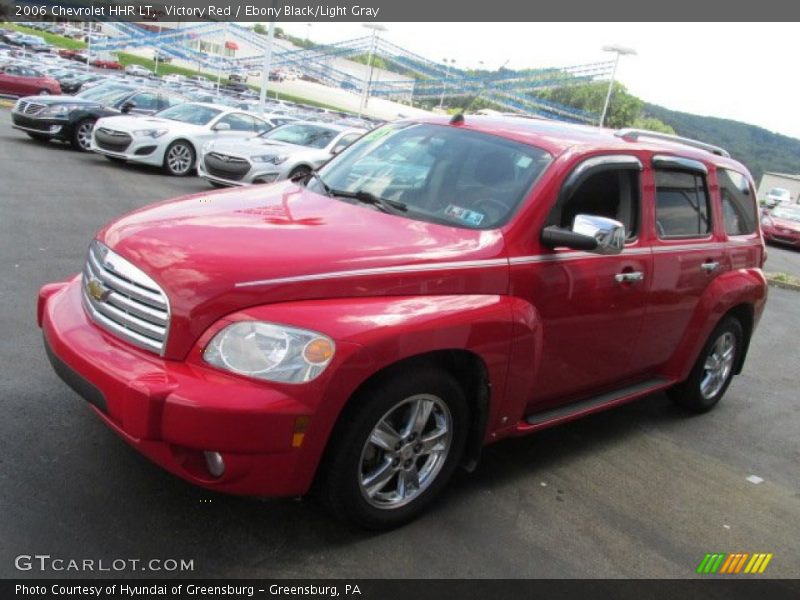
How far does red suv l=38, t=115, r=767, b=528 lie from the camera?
281cm

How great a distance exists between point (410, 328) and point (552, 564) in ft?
4.16

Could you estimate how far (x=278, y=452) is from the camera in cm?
280

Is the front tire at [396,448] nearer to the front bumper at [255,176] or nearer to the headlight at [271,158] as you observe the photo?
the front bumper at [255,176]

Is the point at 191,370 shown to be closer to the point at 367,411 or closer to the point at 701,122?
the point at 367,411

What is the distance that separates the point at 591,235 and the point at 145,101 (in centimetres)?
1657

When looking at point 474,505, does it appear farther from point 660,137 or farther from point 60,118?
point 60,118

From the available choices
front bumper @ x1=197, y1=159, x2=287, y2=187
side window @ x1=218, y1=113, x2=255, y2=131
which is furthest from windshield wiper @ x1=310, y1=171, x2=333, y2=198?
side window @ x1=218, y1=113, x2=255, y2=131

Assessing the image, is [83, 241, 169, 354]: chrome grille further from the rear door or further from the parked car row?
the parked car row

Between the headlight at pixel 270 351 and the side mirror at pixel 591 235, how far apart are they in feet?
4.53

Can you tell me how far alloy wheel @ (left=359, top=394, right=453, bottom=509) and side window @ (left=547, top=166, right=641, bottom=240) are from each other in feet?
3.83

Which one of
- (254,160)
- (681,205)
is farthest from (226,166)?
(681,205)

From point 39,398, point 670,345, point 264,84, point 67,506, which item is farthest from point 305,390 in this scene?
point 264,84

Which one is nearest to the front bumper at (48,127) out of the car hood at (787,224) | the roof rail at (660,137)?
the roof rail at (660,137)

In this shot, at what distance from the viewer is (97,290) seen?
10.5 feet
